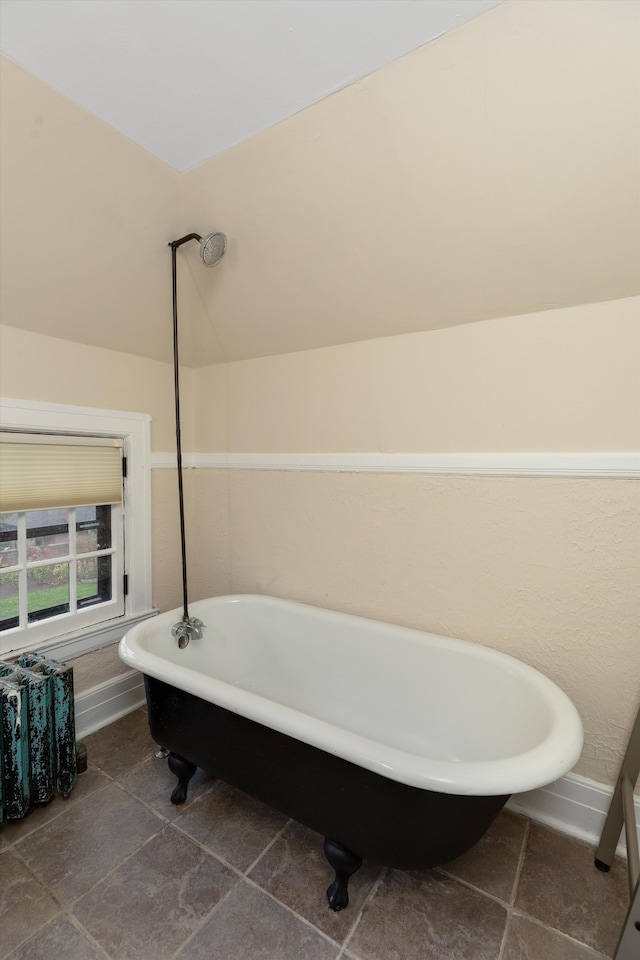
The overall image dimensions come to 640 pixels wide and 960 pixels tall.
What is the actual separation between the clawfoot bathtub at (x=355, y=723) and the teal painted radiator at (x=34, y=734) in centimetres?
32

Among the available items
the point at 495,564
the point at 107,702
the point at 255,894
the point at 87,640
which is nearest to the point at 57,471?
the point at 87,640

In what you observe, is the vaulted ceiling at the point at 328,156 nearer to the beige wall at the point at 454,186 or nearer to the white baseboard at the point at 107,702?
the beige wall at the point at 454,186

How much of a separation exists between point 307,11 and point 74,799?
2.46 m

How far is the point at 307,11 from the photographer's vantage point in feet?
3.45

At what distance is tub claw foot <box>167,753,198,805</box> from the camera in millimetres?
1550

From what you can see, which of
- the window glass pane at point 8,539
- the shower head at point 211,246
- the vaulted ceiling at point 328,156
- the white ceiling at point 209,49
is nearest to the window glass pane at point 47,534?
the window glass pane at point 8,539

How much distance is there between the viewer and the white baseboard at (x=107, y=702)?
75.1 inches

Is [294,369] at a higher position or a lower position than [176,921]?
higher

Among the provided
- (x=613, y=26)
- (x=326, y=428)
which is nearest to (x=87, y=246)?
(x=326, y=428)

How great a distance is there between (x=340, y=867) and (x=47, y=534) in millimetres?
1592

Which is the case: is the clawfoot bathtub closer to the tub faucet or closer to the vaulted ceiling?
the tub faucet

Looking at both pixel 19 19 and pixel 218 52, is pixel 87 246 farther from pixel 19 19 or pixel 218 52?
pixel 218 52

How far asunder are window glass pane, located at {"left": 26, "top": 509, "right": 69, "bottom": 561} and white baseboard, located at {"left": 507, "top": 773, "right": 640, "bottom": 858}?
2.05 metres

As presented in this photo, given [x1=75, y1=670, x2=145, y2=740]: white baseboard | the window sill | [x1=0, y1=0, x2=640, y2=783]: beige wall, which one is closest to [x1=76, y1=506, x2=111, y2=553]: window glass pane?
the window sill
